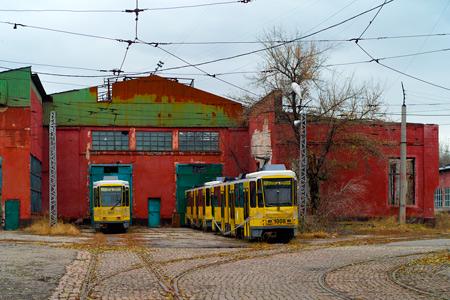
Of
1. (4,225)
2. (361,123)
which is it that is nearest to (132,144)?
(4,225)

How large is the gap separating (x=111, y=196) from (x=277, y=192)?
16.2 m

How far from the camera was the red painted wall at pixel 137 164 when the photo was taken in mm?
50594

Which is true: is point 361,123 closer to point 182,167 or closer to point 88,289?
point 182,167

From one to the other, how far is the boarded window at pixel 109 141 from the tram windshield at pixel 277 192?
86.5ft

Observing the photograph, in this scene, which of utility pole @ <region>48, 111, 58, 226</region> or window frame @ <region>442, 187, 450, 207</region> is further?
window frame @ <region>442, 187, 450, 207</region>

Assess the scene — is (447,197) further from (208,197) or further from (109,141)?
(208,197)

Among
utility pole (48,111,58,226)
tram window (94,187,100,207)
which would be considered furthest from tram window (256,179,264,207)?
tram window (94,187,100,207)

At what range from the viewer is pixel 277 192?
2712 cm

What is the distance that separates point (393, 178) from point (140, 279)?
116 feet

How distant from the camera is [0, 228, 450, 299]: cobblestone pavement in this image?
38.4ft

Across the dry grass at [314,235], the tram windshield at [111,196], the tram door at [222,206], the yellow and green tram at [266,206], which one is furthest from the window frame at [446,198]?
the yellow and green tram at [266,206]

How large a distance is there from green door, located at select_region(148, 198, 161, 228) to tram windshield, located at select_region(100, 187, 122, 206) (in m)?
11.4

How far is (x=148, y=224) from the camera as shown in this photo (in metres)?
51.8

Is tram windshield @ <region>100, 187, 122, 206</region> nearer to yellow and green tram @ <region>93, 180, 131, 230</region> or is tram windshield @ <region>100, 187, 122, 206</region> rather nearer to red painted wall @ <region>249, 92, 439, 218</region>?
yellow and green tram @ <region>93, 180, 131, 230</region>
